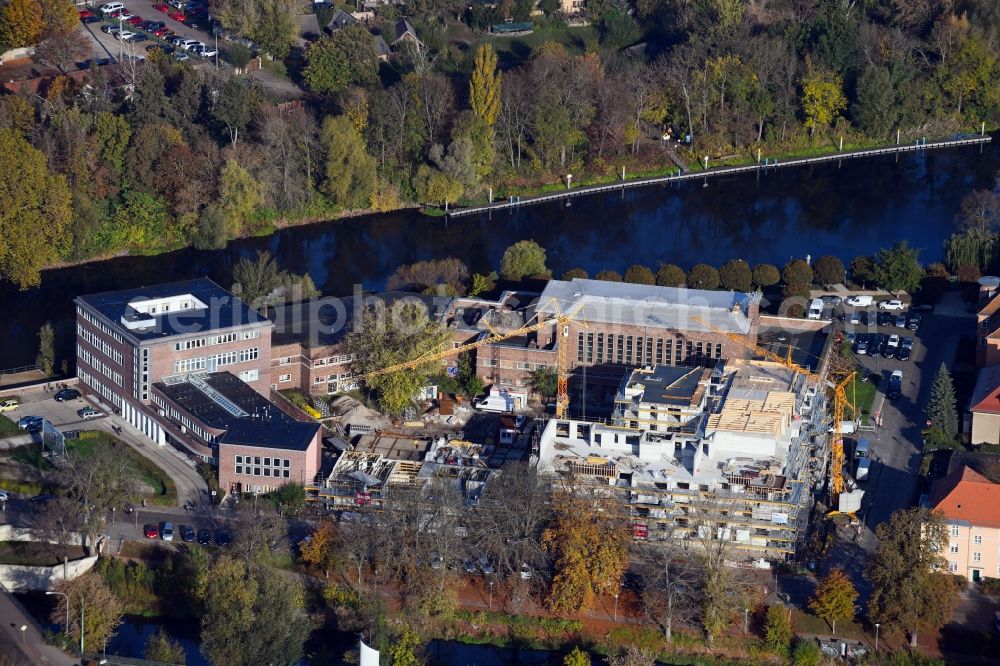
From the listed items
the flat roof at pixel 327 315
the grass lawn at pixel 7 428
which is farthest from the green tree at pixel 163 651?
the flat roof at pixel 327 315

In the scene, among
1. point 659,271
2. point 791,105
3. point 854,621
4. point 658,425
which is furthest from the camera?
point 791,105

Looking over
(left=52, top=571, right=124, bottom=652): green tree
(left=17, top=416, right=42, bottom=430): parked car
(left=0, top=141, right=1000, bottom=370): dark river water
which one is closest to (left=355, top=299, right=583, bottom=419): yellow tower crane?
(left=17, top=416, right=42, bottom=430): parked car

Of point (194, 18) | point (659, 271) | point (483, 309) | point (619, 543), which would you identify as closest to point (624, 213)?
point (659, 271)

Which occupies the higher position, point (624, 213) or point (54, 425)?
point (624, 213)

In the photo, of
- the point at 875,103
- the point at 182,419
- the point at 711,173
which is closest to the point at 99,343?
the point at 182,419

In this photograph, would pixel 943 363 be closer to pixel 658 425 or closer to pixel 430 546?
pixel 658 425

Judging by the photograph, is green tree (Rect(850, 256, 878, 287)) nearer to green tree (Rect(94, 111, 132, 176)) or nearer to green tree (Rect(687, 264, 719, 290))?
green tree (Rect(687, 264, 719, 290))

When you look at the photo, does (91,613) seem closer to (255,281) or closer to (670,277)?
(255,281)
